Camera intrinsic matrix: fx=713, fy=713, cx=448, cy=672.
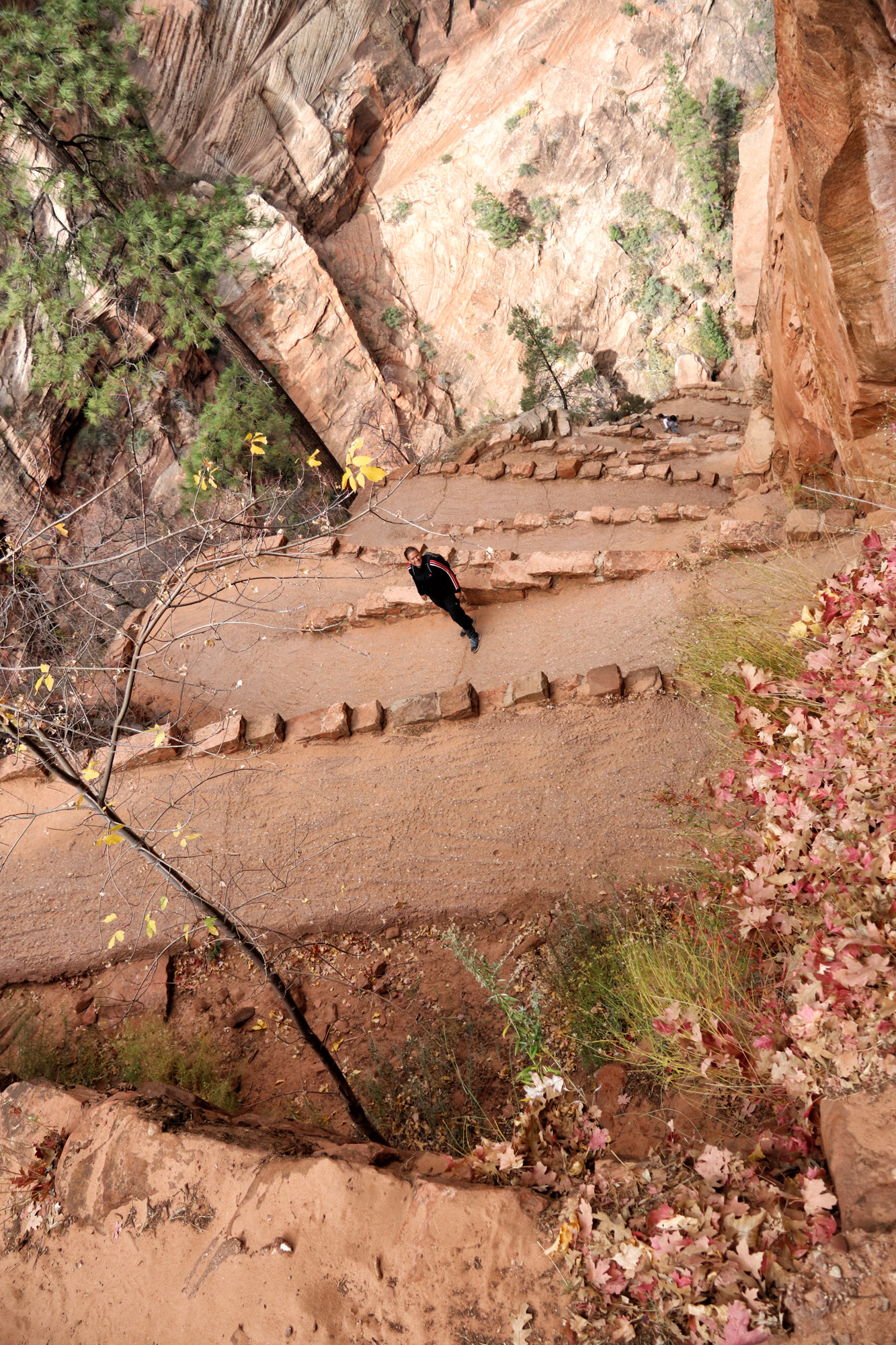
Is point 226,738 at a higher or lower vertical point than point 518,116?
lower

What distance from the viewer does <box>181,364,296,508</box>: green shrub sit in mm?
18062

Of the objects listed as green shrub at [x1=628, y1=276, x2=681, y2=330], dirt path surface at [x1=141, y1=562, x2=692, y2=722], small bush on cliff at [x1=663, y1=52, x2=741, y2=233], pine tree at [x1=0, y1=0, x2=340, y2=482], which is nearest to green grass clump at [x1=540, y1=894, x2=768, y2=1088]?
dirt path surface at [x1=141, y1=562, x2=692, y2=722]

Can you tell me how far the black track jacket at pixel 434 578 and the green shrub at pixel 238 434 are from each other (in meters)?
11.2

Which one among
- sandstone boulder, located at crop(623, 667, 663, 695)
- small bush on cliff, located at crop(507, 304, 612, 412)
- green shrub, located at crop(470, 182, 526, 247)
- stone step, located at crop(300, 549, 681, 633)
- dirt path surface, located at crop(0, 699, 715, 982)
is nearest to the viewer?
dirt path surface, located at crop(0, 699, 715, 982)

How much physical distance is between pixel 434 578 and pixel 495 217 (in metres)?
17.8

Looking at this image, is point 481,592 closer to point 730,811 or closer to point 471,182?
point 730,811

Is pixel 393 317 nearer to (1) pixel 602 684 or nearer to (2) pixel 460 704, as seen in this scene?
(2) pixel 460 704

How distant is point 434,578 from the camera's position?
7789 millimetres

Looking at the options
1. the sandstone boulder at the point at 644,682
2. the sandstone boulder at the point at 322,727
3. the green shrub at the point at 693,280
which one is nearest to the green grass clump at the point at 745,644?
the sandstone boulder at the point at 644,682

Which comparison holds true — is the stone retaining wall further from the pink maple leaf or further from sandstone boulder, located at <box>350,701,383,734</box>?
the pink maple leaf

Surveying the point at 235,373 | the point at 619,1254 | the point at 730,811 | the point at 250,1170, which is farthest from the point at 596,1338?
the point at 235,373

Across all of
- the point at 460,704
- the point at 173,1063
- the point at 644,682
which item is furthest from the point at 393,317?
the point at 173,1063

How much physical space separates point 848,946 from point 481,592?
641cm

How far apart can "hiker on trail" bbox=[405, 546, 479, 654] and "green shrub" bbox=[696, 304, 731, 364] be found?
53.6 ft
